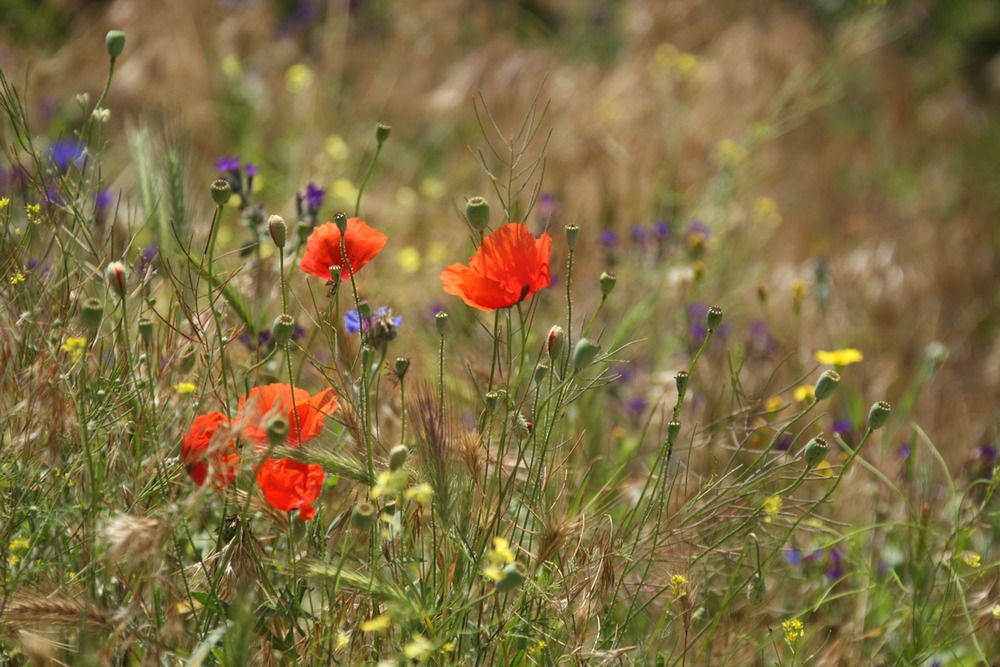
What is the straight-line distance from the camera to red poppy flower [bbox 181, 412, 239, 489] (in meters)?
1.17

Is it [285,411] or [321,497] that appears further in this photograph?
[321,497]

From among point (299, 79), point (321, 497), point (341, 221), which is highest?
point (341, 221)

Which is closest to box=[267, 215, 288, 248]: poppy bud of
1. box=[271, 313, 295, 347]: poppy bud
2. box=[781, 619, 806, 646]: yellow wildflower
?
box=[271, 313, 295, 347]: poppy bud

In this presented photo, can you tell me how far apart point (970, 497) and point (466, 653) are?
49.3 inches

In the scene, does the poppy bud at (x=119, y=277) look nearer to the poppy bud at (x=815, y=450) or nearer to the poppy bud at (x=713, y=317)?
the poppy bud at (x=713, y=317)

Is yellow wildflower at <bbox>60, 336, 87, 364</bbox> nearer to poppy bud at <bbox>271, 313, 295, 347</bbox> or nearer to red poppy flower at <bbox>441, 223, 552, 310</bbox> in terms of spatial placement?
poppy bud at <bbox>271, 313, 295, 347</bbox>

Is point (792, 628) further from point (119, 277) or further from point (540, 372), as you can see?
point (119, 277)

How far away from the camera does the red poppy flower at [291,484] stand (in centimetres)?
117

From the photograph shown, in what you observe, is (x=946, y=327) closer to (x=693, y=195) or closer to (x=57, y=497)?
(x=693, y=195)

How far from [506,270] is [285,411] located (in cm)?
32

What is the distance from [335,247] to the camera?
4.32 ft

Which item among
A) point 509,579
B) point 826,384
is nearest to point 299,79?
point 826,384

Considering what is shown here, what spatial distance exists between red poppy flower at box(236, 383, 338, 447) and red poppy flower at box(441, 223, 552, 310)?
0.70 feet

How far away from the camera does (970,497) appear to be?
2.12m
